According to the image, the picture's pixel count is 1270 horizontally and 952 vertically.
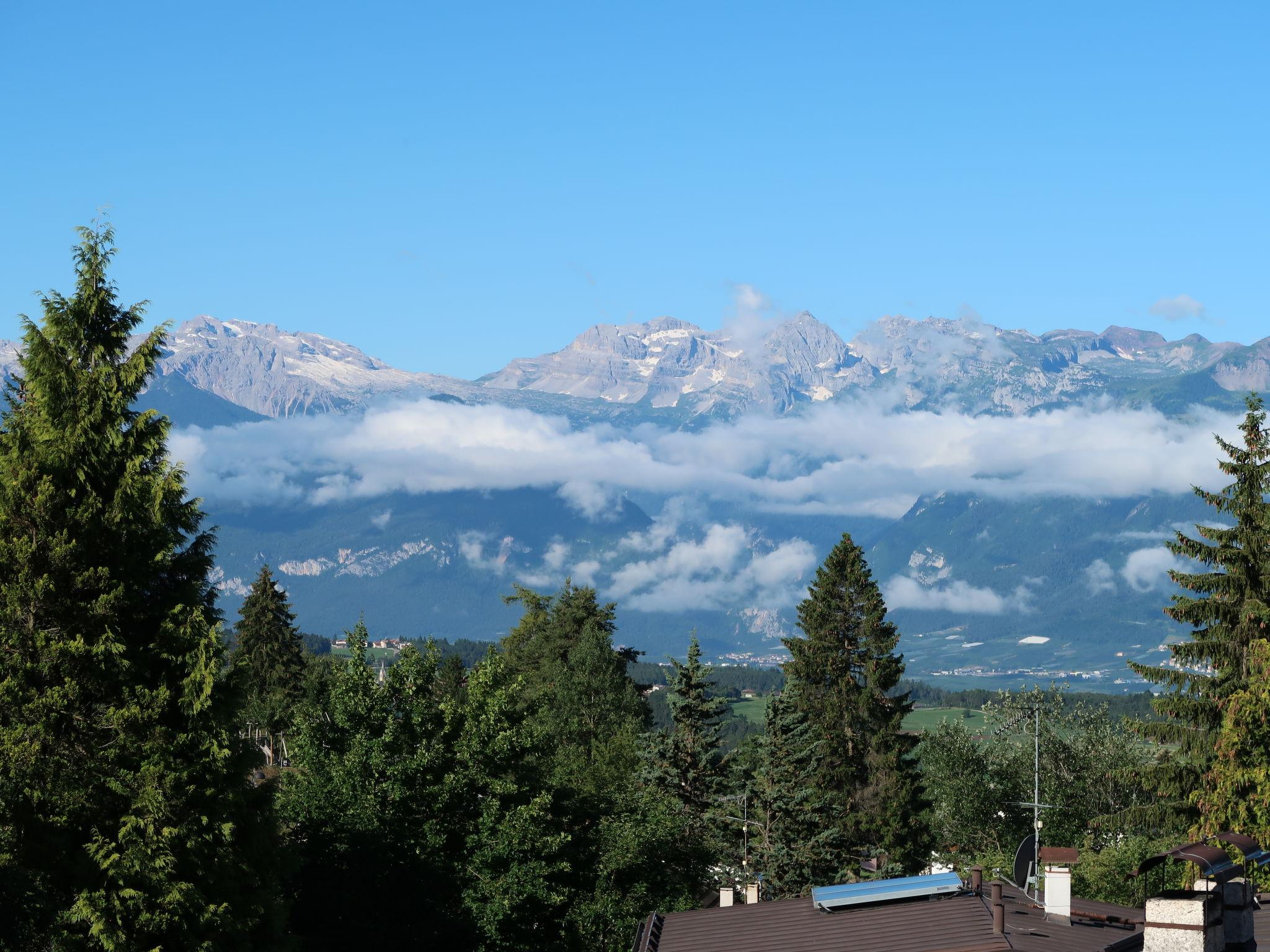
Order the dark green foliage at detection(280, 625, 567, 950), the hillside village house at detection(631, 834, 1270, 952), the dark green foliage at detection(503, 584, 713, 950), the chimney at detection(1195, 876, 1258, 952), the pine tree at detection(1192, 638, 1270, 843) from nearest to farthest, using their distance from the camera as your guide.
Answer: the chimney at detection(1195, 876, 1258, 952) → the hillside village house at detection(631, 834, 1270, 952) → the dark green foliage at detection(280, 625, 567, 950) → the pine tree at detection(1192, 638, 1270, 843) → the dark green foliage at detection(503, 584, 713, 950)

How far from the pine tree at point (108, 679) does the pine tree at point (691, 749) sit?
45168mm

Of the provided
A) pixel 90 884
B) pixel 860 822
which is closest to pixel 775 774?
pixel 860 822

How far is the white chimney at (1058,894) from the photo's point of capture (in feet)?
103

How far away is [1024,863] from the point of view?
38125mm

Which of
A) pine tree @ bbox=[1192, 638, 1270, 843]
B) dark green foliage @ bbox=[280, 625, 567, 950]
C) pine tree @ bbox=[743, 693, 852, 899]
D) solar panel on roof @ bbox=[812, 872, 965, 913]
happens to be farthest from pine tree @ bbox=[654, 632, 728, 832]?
solar panel on roof @ bbox=[812, 872, 965, 913]

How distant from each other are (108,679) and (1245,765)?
103 feet

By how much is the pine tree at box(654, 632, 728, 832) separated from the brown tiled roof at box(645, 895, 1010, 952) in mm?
39612

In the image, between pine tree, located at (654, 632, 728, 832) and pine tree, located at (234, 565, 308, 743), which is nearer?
pine tree, located at (654, 632, 728, 832)

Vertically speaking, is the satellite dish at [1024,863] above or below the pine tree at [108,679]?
below

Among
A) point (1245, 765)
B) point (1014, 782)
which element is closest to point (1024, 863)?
point (1245, 765)

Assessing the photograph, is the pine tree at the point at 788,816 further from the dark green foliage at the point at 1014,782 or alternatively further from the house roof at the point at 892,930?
the house roof at the point at 892,930

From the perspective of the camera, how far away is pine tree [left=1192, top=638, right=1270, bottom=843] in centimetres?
3959

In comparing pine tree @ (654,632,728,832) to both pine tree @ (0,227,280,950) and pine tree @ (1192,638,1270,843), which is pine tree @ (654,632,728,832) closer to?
pine tree @ (1192,638,1270,843)

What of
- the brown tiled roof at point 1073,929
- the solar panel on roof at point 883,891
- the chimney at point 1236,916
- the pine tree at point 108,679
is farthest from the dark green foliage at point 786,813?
the chimney at point 1236,916
